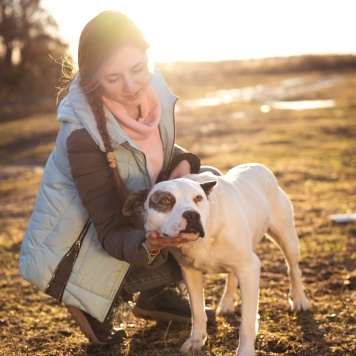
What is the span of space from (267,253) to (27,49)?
82.3ft

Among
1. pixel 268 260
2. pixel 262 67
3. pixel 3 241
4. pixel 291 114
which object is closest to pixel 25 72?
pixel 291 114

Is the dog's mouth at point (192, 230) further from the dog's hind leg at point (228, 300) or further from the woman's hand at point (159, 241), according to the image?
the dog's hind leg at point (228, 300)

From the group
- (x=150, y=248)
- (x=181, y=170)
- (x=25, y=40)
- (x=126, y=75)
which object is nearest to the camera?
(x=150, y=248)

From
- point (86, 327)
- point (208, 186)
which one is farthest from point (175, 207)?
point (86, 327)

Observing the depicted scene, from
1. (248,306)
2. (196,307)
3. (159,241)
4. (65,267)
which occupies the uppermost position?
(159,241)

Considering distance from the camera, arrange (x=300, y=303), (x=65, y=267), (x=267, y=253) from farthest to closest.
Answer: (x=267, y=253) < (x=300, y=303) < (x=65, y=267)

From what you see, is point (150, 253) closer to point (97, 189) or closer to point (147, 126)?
point (97, 189)

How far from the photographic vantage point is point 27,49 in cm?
2867

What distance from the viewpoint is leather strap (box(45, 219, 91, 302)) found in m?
3.91

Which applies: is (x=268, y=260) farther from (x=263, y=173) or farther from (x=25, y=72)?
(x=25, y=72)

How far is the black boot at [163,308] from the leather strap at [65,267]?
0.80m

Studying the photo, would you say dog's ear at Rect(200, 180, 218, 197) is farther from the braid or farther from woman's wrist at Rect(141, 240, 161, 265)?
the braid

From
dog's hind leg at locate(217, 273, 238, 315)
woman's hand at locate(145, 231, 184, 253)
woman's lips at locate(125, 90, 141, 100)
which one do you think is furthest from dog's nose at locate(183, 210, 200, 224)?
dog's hind leg at locate(217, 273, 238, 315)

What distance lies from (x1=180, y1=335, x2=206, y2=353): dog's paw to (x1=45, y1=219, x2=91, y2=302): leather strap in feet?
3.01
